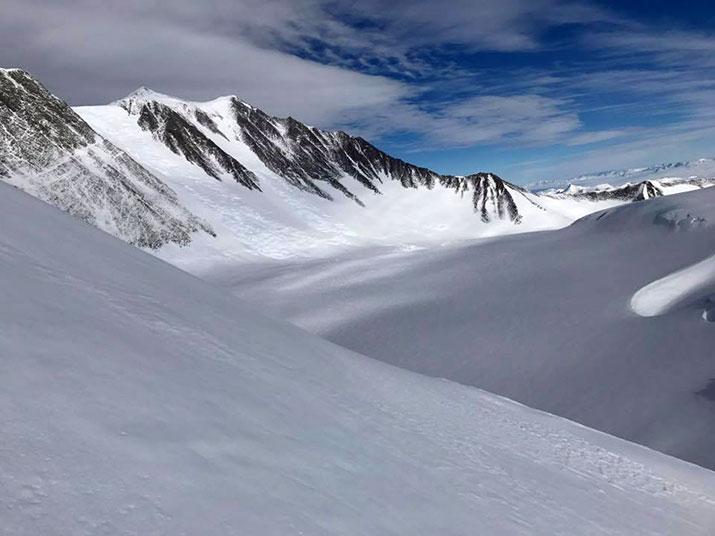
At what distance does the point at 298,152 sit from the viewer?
413ft

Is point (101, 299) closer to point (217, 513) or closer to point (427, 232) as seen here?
point (217, 513)

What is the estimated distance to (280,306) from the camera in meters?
31.5

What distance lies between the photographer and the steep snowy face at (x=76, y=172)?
184 ft

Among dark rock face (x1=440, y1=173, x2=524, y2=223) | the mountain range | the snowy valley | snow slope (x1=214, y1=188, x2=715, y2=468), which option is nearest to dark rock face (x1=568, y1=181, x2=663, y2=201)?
the mountain range

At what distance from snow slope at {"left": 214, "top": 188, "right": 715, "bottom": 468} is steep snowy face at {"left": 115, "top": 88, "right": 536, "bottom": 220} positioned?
67.9m

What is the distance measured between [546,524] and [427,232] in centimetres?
10241

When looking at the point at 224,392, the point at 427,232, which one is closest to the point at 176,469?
the point at 224,392

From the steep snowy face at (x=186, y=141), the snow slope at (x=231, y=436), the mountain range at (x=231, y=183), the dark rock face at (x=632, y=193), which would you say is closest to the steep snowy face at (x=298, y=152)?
the steep snowy face at (x=186, y=141)

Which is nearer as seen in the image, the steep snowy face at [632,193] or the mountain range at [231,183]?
the mountain range at [231,183]

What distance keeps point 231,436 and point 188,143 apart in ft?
322

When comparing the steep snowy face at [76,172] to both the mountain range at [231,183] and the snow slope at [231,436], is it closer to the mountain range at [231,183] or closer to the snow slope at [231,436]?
the mountain range at [231,183]

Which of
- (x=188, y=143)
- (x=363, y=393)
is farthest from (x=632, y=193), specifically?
(x=363, y=393)

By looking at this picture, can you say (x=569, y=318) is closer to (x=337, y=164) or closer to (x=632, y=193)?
(x=337, y=164)

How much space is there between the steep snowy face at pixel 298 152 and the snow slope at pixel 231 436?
87.0 m
